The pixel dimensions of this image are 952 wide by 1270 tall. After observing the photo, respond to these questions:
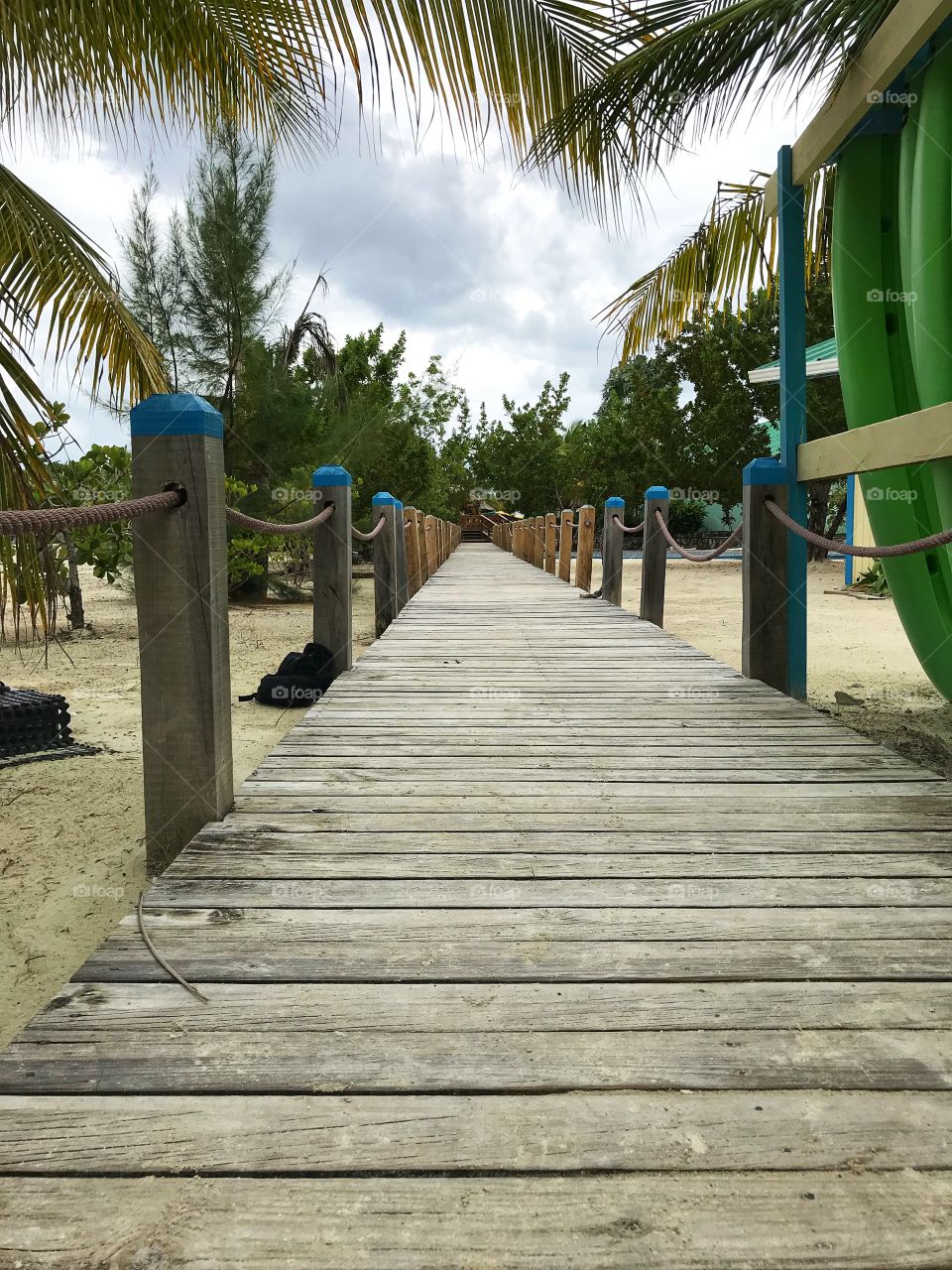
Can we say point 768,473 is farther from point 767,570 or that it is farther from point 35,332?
point 35,332

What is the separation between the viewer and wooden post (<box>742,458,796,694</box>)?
4.39 m

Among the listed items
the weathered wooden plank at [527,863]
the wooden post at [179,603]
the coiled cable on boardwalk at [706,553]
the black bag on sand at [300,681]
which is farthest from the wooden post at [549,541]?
the weathered wooden plank at [527,863]

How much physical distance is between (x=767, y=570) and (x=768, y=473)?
0.48 m

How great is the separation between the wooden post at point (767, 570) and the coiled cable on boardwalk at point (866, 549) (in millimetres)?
81

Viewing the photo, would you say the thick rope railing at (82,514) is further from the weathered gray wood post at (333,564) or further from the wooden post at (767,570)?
the wooden post at (767,570)

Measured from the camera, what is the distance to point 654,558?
25.8 ft

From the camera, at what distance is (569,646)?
620 cm

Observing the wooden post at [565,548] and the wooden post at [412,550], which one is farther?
the wooden post at [565,548]

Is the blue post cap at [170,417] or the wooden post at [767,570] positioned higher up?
the blue post cap at [170,417]

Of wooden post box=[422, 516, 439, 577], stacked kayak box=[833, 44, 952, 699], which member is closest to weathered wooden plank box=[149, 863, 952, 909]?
stacked kayak box=[833, 44, 952, 699]

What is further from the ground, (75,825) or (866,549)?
(866,549)

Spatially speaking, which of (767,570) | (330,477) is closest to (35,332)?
(330,477)

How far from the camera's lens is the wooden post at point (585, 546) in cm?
1092

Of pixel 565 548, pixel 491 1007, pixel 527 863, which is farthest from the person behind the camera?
pixel 565 548
